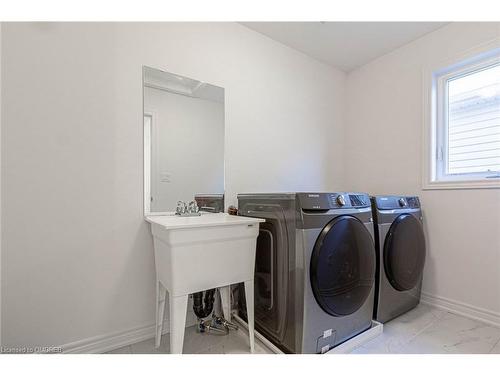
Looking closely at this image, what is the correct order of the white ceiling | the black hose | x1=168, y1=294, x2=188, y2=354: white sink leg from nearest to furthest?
x1=168, y1=294, x2=188, y2=354: white sink leg, the black hose, the white ceiling

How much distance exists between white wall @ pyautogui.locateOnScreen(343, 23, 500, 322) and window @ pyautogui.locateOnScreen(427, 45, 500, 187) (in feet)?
0.30

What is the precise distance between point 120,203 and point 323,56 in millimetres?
2165

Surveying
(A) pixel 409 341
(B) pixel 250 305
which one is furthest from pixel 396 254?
(B) pixel 250 305

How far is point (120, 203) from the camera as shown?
4.32 ft

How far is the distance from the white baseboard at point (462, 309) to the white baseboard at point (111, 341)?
6.50 ft

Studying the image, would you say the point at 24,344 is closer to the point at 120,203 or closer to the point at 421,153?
the point at 120,203

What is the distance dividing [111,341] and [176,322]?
0.55 metres

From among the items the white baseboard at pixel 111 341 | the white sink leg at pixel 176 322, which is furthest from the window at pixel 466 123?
the white baseboard at pixel 111 341

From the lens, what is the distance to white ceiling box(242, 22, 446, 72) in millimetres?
1782

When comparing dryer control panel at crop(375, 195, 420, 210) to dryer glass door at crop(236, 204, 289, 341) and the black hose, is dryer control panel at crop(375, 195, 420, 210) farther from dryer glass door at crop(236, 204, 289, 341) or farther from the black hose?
the black hose

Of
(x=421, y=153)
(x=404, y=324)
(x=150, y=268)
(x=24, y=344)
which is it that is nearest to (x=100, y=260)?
(x=150, y=268)

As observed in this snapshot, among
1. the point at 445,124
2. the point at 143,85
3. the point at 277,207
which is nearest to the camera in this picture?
the point at 277,207

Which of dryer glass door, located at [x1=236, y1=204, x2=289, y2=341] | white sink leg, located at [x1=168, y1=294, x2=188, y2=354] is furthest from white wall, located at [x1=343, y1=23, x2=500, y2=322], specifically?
white sink leg, located at [x1=168, y1=294, x2=188, y2=354]

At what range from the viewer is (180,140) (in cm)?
157
